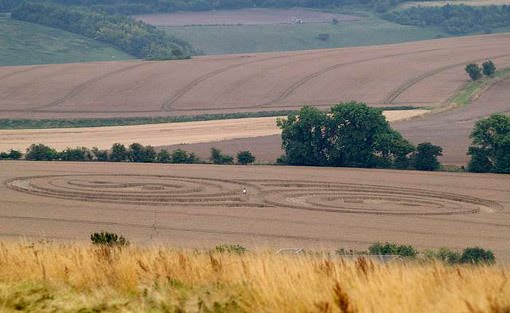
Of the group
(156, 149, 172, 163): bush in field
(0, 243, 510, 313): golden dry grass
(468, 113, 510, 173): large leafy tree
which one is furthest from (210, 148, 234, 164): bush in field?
(0, 243, 510, 313): golden dry grass

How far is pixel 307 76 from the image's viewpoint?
104750 millimetres

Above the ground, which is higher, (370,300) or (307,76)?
(307,76)

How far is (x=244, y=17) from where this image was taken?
181m

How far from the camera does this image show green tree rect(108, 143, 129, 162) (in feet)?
205

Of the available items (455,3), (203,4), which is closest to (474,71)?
(455,3)

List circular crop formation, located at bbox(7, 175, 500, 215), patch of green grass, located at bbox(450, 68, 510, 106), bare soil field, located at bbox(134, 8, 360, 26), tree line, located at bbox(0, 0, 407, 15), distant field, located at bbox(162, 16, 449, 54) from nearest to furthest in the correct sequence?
circular crop formation, located at bbox(7, 175, 500, 215), patch of green grass, located at bbox(450, 68, 510, 106), distant field, located at bbox(162, 16, 449, 54), bare soil field, located at bbox(134, 8, 360, 26), tree line, located at bbox(0, 0, 407, 15)

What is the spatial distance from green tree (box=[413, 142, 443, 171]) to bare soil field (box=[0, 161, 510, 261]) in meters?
2.00

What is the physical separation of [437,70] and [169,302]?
305 ft

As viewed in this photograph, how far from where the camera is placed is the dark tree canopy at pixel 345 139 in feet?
193

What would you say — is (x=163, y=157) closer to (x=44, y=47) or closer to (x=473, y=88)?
(x=473, y=88)

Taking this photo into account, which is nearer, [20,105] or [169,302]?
[169,302]

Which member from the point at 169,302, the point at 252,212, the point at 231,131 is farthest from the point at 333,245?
the point at 231,131

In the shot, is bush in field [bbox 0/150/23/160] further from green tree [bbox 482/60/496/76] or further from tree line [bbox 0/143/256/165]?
green tree [bbox 482/60/496/76]

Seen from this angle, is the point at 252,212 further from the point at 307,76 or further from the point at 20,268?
the point at 307,76
